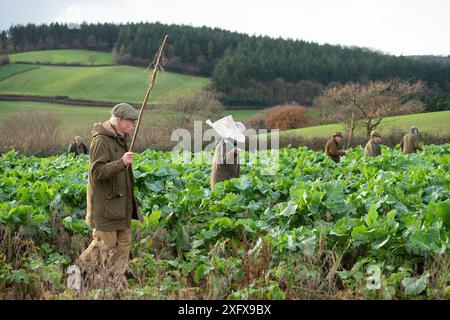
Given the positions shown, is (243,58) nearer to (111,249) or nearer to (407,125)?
(407,125)

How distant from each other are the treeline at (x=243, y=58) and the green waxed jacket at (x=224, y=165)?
52781 mm

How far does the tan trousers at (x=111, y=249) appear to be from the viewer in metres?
5.73

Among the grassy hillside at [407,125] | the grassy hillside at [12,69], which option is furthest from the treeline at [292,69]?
the grassy hillside at [12,69]

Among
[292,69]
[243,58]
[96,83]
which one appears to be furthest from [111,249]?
[292,69]

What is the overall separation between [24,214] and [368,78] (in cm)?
7132

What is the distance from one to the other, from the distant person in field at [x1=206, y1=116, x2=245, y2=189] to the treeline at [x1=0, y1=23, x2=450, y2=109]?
2081 inches

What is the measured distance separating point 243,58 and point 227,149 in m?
60.7

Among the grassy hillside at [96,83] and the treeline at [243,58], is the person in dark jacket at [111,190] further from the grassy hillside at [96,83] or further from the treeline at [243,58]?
the treeline at [243,58]

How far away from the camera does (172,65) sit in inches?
2677

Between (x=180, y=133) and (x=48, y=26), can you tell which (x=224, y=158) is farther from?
(x=48, y=26)

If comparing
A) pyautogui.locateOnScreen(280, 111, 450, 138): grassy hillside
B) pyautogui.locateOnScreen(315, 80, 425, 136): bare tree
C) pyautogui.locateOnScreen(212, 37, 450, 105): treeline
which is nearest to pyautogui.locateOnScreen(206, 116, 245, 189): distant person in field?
pyautogui.locateOnScreen(315, 80, 425, 136): bare tree

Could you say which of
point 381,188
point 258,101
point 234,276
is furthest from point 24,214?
point 258,101

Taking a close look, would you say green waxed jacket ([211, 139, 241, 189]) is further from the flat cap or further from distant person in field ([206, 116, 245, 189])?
the flat cap

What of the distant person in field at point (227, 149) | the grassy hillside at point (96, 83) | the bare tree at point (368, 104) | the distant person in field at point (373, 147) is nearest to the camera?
the distant person in field at point (227, 149)
